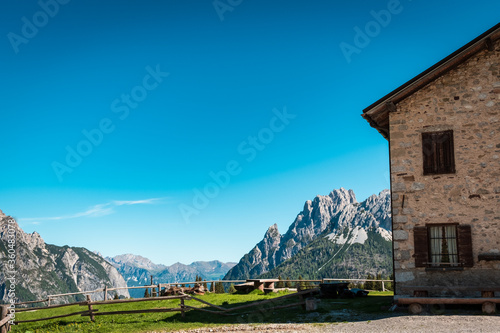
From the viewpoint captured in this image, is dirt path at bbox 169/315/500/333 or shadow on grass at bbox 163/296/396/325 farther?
shadow on grass at bbox 163/296/396/325

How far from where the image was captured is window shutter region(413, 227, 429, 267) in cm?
1664

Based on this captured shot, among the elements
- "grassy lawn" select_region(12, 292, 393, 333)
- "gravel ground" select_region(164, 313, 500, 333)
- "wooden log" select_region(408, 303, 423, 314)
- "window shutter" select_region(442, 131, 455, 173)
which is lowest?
"grassy lawn" select_region(12, 292, 393, 333)

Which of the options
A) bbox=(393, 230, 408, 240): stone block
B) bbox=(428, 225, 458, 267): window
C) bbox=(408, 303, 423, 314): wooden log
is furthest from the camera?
bbox=(393, 230, 408, 240): stone block

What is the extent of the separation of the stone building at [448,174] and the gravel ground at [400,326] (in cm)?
194

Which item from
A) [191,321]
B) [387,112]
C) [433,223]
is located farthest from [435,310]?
[191,321]

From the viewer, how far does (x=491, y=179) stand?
16.5 meters

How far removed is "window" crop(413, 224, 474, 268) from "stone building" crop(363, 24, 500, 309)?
0.03 metres

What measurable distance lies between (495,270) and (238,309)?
1033cm

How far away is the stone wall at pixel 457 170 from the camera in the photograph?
53.5 ft

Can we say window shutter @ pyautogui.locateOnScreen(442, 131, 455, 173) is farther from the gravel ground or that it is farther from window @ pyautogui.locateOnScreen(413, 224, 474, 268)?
the gravel ground

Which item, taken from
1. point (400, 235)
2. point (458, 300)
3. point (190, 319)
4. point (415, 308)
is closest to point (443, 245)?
point (400, 235)

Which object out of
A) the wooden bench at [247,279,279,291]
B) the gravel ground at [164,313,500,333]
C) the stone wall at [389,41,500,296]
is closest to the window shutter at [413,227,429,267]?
the stone wall at [389,41,500,296]

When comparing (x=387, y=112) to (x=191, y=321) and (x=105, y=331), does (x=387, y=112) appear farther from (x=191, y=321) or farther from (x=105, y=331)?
(x=105, y=331)

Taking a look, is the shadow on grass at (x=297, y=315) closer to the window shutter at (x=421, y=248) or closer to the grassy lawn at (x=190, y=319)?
the grassy lawn at (x=190, y=319)
